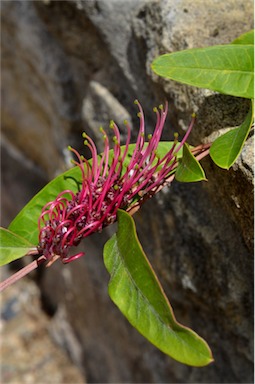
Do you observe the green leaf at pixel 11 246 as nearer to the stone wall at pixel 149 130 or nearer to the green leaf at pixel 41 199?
the green leaf at pixel 41 199

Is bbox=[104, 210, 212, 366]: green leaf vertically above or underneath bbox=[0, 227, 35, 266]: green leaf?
underneath

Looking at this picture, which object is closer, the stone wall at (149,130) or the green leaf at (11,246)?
the green leaf at (11,246)

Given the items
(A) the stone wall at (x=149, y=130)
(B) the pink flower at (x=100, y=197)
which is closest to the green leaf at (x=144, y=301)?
(B) the pink flower at (x=100, y=197)

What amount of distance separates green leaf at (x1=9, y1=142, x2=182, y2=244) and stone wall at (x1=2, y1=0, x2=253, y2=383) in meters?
0.13

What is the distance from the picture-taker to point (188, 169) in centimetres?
70

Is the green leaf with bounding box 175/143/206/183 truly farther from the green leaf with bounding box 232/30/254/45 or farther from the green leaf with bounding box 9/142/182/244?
the green leaf with bounding box 232/30/254/45

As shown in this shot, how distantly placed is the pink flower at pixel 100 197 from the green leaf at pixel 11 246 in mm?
22

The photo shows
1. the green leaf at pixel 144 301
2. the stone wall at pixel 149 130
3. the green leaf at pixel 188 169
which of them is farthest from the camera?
the stone wall at pixel 149 130

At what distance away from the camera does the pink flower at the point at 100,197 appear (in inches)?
27.7

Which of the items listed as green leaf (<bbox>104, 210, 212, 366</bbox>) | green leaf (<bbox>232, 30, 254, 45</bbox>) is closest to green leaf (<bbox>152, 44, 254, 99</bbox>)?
green leaf (<bbox>232, 30, 254, 45</bbox>)

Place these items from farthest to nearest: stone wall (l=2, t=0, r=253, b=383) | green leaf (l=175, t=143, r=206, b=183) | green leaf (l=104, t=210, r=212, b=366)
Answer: stone wall (l=2, t=0, r=253, b=383) < green leaf (l=175, t=143, r=206, b=183) < green leaf (l=104, t=210, r=212, b=366)

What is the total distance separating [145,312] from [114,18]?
0.64m

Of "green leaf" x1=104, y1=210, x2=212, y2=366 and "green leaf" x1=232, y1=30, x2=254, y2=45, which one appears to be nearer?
"green leaf" x1=104, y1=210, x2=212, y2=366

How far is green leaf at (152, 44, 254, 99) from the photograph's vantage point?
2.36 feet
